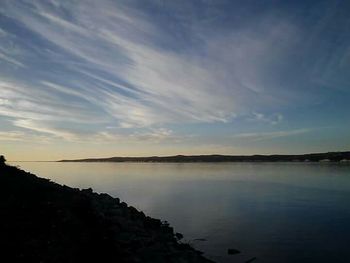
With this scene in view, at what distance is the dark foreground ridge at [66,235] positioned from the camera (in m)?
15.8

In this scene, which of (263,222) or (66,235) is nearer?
(66,235)

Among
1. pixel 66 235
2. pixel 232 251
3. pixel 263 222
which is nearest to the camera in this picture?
pixel 66 235

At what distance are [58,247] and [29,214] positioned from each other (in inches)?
207

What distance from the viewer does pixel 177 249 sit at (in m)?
23.8

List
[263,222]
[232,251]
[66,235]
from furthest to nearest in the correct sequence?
[263,222] → [232,251] → [66,235]

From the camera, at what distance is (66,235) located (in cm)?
1884

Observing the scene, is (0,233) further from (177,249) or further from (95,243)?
(177,249)

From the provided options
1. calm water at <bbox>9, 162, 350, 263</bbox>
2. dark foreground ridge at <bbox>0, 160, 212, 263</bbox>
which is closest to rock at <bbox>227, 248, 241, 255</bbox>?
calm water at <bbox>9, 162, 350, 263</bbox>

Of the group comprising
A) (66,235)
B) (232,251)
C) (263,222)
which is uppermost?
(66,235)

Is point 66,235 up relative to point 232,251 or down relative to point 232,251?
up

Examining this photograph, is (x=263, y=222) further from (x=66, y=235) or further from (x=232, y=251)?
(x=66, y=235)

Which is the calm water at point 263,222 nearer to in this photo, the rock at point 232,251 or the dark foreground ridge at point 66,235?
the rock at point 232,251

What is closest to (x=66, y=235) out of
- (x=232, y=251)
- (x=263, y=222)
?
(x=232, y=251)

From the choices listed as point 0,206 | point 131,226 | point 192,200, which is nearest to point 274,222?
point 131,226
